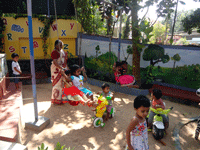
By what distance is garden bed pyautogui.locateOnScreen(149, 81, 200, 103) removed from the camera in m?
5.51

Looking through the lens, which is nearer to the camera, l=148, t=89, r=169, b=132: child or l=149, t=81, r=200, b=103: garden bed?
l=148, t=89, r=169, b=132: child

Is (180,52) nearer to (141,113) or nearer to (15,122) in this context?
(141,113)

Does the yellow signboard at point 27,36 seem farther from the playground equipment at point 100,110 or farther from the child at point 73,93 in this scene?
the playground equipment at point 100,110

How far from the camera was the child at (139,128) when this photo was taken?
6.91 ft

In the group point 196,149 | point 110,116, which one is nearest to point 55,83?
point 110,116

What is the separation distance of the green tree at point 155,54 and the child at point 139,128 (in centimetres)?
457

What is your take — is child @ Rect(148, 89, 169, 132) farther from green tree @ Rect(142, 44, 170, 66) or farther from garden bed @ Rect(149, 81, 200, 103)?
green tree @ Rect(142, 44, 170, 66)

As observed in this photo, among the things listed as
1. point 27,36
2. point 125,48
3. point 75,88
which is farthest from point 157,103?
point 27,36

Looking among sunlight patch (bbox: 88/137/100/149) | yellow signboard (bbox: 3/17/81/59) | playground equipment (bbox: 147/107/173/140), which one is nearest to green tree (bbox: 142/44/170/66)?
playground equipment (bbox: 147/107/173/140)

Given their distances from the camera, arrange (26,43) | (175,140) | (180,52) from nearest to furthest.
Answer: (175,140), (180,52), (26,43)

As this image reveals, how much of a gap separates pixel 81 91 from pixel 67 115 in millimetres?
912

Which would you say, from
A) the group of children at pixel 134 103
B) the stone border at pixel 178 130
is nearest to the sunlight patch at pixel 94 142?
the group of children at pixel 134 103

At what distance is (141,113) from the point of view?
2.15 m

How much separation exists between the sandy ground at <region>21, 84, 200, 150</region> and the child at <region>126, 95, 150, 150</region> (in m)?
1.02
